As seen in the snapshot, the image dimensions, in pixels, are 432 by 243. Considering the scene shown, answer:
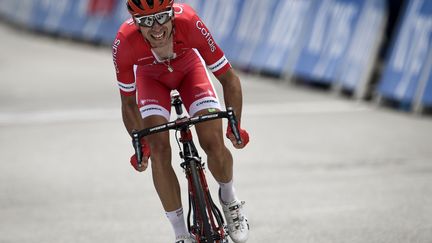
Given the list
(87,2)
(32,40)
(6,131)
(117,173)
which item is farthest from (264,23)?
(32,40)

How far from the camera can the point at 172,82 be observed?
21.7 feet

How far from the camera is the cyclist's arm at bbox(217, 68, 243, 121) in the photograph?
6.25 meters

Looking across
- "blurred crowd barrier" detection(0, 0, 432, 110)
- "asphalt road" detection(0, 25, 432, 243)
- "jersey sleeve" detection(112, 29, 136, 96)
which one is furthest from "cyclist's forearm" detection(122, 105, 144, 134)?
"blurred crowd barrier" detection(0, 0, 432, 110)

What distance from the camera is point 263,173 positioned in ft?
33.6

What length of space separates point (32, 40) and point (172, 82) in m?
23.5

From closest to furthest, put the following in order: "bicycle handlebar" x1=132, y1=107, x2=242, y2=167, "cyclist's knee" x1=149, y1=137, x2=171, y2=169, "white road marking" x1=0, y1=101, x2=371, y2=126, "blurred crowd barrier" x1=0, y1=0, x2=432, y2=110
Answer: "bicycle handlebar" x1=132, y1=107, x2=242, y2=167 < "cyclist's knee" x1=149, y1=137, x2=171, y2=169 < "blurred crowd barrier" x1=0, y1=0, x2=432, y2=110 < "white road marking" x1=0, y1=101, x2=371, y2=126

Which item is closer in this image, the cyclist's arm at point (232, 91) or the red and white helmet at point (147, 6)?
the red and white helmet at point (147, 6)

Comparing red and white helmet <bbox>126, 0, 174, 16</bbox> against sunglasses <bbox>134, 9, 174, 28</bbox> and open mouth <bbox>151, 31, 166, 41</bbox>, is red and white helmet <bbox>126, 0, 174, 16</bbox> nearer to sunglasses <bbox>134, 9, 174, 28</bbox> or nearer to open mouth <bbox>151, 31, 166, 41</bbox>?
sunglasses <bbox>134, 9, 174, 28</bbox>

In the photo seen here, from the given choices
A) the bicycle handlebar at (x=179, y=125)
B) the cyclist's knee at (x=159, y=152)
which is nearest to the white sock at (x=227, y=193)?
the cyclist's knee at (x=159, y=152)

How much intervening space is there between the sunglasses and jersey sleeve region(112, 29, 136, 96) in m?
0.28

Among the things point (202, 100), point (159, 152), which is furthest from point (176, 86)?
point (159, 152)

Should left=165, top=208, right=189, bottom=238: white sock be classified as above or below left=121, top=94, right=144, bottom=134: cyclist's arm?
below

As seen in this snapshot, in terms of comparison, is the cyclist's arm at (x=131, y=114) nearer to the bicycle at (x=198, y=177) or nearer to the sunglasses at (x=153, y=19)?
the bicycle at (x=198, y=177)

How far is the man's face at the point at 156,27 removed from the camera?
6.03 metres
